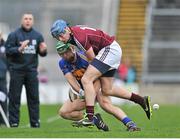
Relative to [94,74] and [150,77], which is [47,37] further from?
[94,74]

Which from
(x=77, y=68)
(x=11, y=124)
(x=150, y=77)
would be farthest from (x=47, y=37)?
(x=77, y=68)

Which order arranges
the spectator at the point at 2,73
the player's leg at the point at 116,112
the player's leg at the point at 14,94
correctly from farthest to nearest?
the spectator at the point at 2,73, the player's leg at the point at 14,94, the player's leg at the point at 116,112

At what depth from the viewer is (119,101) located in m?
30.5

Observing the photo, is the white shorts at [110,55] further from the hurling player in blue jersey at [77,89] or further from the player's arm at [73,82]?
the player's arm at [73,82]

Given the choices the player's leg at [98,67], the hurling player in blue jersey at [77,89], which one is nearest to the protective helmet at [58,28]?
the hurling player in blue jersey at [77,89]

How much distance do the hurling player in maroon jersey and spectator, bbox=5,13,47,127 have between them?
3459 millimetres

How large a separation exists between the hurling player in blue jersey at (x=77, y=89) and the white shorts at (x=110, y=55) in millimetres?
407

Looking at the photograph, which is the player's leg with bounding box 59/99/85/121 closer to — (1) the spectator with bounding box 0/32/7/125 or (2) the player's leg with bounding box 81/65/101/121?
(2) the player's leg with bounding box 81/65/101/121

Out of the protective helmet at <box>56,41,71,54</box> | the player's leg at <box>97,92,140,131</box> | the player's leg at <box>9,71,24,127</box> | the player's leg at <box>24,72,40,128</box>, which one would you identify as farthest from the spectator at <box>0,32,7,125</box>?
the player's leg at <box>97,92,140,131</box>

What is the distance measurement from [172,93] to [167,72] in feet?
7.95

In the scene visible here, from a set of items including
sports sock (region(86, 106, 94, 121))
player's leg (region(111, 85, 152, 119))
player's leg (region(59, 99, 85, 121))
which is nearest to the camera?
sports sock (region(86, 106, 94, 121))

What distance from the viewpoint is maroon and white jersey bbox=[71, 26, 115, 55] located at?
1255 cm

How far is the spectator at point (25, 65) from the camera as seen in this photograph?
16281mm

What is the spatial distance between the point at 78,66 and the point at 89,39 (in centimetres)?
78
